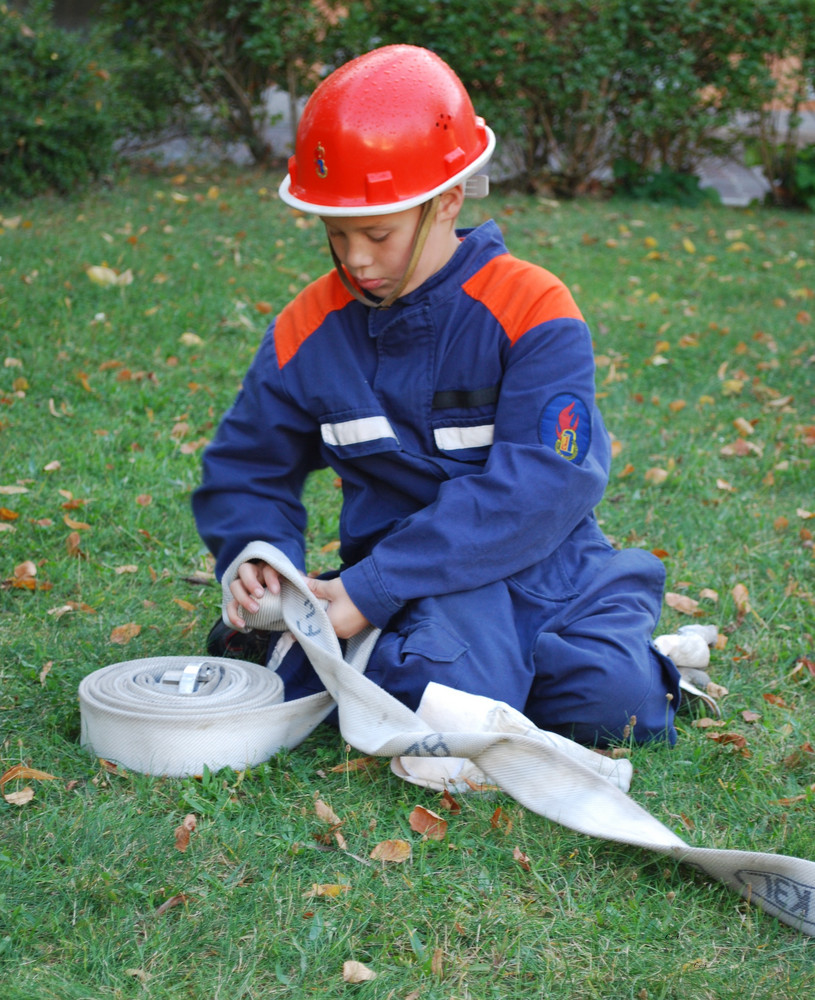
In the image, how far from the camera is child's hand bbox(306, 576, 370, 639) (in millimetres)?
2479

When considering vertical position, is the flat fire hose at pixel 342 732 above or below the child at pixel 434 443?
below

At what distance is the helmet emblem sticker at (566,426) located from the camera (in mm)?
2447

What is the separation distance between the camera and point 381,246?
2416 millimetres

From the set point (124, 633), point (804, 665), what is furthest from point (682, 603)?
point (124, 633)

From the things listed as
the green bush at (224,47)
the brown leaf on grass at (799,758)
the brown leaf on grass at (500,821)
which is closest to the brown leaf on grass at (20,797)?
the brown leaf on grass at (500,821)

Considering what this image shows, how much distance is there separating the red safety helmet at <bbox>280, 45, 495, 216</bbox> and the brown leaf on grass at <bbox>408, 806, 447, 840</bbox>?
1276 mm

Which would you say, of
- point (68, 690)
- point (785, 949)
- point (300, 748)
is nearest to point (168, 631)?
point (68, 690)

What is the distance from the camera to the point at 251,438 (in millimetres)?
2699

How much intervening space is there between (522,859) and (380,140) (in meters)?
1.52

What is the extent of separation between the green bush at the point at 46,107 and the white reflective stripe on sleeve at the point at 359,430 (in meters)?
5.63

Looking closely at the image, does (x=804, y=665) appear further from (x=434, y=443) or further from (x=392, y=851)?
(x=392, y=851)

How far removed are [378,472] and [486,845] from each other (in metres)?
0.93

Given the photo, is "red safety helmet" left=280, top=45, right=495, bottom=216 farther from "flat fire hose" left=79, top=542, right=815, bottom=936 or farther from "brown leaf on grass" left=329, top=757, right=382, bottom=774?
"brown leaf on grass" left=329, top=757, right=382, bottom=774

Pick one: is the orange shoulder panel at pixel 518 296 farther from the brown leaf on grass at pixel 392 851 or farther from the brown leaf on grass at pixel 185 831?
the brown leaf on grass at pixel 185 831
